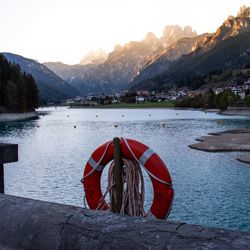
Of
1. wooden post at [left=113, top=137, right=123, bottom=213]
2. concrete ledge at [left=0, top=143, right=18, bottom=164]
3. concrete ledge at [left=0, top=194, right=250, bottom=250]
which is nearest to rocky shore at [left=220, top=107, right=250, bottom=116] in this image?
wooden post at [left=113, top=137, right=123, bottom=213]

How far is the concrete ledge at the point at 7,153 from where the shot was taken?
279 inches

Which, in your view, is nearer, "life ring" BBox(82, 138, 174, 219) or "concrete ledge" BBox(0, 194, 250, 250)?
Result: "concrete ledge" BBox(0, 194, 250, 250)

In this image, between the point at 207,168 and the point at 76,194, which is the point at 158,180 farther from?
the point at 207,168

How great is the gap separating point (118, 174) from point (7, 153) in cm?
223

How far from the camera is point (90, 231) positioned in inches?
178

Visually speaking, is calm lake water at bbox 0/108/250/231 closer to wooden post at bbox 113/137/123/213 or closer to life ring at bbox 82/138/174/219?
wooden post at bbox 113/137/123/213

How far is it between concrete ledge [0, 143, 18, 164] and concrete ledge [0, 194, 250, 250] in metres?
1.51

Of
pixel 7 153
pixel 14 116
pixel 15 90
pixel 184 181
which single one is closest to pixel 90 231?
pixel 7 153

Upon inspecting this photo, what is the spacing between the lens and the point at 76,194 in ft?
94.4

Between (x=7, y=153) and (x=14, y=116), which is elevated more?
(x=7, y=153)

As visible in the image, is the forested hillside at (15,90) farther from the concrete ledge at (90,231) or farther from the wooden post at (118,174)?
the concrete ledge at (90,231)

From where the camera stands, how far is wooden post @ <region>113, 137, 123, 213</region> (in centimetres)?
811

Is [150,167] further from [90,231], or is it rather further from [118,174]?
[90,231]

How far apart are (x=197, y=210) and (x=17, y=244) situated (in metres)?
20.3
